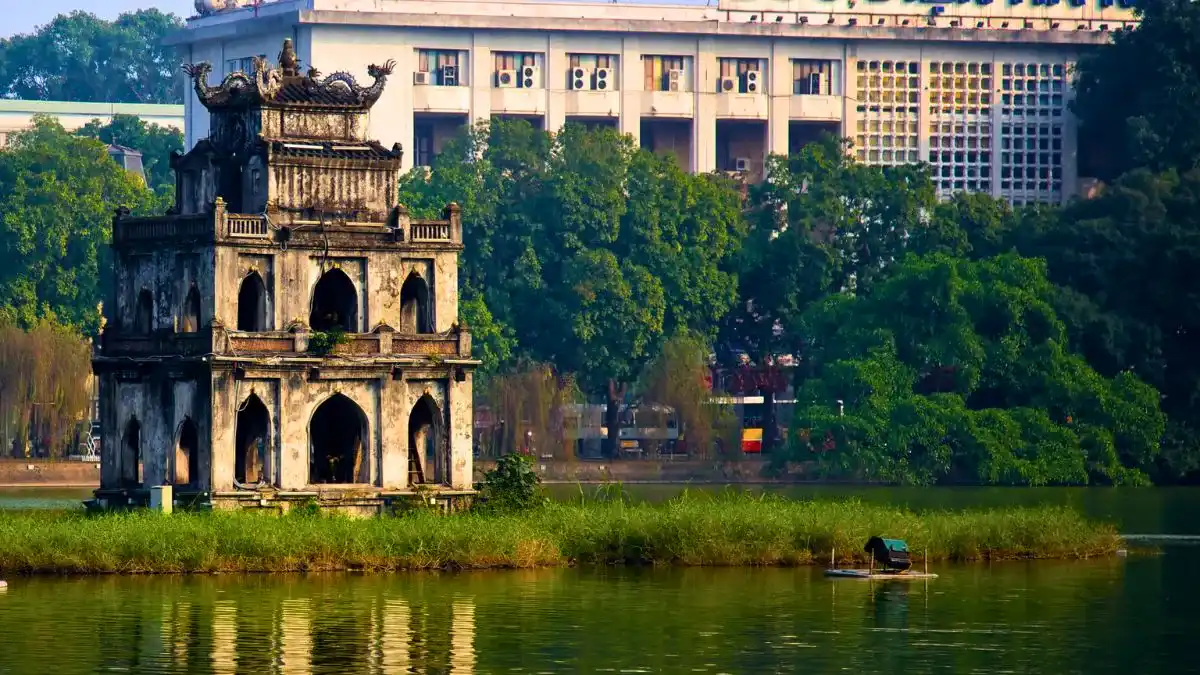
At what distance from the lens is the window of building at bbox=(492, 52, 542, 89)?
148 metres

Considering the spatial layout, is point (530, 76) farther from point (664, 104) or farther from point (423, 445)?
point (423, 445)

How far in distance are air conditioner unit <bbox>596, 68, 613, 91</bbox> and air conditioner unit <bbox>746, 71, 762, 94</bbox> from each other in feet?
24.3

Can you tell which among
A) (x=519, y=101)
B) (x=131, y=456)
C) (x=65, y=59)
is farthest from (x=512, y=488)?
(x=65, y=59)

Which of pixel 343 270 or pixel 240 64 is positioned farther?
pixel 240 64

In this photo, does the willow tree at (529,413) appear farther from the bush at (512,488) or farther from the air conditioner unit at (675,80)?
the bush at (512,488)

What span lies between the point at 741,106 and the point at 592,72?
8127 millimetres

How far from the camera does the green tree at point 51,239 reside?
122m

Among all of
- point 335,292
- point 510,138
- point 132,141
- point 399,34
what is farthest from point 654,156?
point 335,292

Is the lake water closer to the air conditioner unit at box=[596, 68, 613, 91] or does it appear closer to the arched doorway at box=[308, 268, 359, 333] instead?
the arched doorway at box=[308, 268, 359, 333]

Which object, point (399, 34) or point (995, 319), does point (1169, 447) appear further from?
point (399, 34)

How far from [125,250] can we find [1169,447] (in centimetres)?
5273

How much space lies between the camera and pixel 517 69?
148m

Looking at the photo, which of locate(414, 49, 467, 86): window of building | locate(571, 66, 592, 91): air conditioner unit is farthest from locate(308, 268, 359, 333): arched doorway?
locate(571, 66, 592, 91): air conditioner unit

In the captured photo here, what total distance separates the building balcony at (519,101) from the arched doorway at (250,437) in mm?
76067
